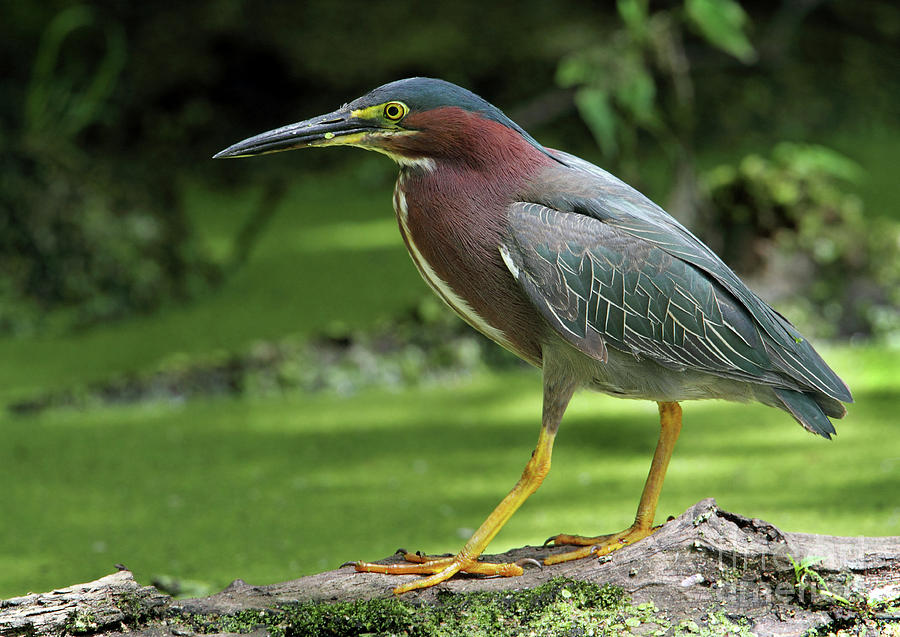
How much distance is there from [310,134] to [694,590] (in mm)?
1077

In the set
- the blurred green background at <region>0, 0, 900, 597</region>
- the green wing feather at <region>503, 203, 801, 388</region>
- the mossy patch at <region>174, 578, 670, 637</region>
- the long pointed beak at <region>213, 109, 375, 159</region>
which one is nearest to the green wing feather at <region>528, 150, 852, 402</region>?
the green wing feather at <region>503, 203, 801, 388</region>

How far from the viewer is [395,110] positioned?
197 centimetres

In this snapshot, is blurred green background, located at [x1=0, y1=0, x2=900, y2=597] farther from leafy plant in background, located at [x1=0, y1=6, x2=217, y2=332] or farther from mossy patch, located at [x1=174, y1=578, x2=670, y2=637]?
mossy patch, located at [x1=174, y1=578, x2=670, y2=637]

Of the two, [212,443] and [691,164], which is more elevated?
[691,164]

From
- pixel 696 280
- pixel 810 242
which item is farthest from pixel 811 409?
pixel 810 242

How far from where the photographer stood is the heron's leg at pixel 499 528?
194cm

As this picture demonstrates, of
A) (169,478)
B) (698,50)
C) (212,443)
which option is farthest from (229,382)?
(698,50)

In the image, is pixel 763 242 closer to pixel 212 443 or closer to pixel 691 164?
pixel 691 164

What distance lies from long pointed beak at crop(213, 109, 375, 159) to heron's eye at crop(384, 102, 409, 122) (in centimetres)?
4

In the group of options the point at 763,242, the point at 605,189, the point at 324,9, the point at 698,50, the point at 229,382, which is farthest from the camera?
the point at 324,9

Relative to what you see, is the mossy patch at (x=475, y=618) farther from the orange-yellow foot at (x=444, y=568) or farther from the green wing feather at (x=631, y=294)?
the green wing feather at (x=631, y=294)

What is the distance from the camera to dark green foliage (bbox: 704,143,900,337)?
4016 mm

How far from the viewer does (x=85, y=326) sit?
4.40 meters

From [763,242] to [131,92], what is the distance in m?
3.48
